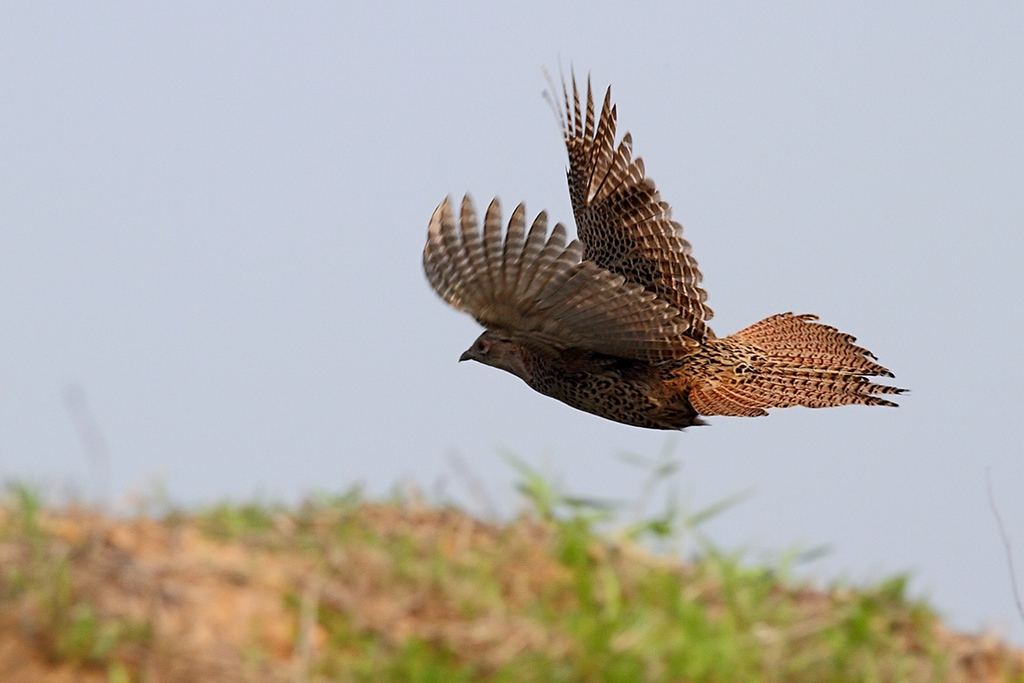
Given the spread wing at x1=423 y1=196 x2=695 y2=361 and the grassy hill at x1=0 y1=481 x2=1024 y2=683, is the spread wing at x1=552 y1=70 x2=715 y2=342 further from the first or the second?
the grassy hill at x1=0 y1=481 x2=1024 y2=683

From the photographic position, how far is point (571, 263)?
702cm

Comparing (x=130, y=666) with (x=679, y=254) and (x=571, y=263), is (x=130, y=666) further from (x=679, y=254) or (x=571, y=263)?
(x=679, y=254)

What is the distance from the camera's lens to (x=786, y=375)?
8.41 m

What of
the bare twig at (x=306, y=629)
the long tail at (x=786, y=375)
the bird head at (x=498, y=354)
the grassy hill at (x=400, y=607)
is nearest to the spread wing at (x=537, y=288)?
the long tail at (x=786, y=375)

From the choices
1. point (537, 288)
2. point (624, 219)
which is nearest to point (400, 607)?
point (537, 288)

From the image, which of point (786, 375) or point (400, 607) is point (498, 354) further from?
point (400, 607)

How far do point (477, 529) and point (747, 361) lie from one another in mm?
4548

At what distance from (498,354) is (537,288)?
206 cm

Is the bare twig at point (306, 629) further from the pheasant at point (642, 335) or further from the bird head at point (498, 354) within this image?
the bird head at point (498, 354)

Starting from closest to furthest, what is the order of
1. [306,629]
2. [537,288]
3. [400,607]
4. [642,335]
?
[306,629]
[400,607]
[537,288]
[642,335]

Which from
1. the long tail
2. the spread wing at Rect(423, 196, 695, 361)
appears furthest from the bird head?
the long tail

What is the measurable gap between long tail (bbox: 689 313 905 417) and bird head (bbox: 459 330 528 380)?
1.39 meters

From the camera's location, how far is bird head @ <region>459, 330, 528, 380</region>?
9.19 meters

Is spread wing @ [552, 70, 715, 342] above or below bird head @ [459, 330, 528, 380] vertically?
above
